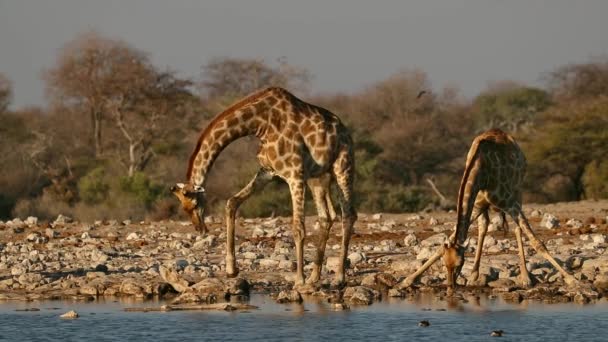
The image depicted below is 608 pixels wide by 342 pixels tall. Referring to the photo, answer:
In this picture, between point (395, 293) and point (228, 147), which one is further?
point (228, 147)

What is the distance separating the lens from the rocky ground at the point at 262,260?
15.0 meters

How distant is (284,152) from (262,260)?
3050 mm

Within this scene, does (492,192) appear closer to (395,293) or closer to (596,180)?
(395,293)

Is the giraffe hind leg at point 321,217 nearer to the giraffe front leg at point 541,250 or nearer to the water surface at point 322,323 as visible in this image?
the water surface at point 322,323

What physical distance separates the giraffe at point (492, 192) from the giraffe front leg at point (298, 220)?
126 centimetres

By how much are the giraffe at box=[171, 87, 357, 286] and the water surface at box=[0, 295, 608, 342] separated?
1.13m

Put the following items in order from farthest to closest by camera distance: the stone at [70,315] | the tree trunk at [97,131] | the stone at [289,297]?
the tree trunk at [97,131], the stone at [289,297], the stone at [70,315]

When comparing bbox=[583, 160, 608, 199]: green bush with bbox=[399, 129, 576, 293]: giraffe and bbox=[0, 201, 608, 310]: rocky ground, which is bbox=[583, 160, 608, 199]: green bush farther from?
bbox=[399, 129, 576, 293]: giraffe

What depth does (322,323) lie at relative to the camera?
12.9m

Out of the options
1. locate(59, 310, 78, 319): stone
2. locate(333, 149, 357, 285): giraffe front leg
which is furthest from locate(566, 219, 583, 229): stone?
locate(59, 310, 78, 319): stone

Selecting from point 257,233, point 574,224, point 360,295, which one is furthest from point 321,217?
point 574,224

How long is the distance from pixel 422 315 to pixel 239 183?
58.6 ft

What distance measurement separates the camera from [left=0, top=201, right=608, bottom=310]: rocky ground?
592 inches

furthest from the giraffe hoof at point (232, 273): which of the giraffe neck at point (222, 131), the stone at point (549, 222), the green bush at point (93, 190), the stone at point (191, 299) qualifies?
the green bush at point (93, 190)
